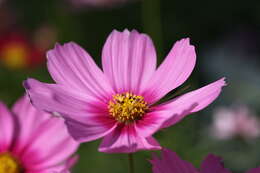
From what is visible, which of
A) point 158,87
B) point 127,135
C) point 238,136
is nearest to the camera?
point 127,135

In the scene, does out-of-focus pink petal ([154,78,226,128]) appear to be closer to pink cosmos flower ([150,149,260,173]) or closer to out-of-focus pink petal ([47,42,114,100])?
pink cosmos flower ([150,149,260,173])

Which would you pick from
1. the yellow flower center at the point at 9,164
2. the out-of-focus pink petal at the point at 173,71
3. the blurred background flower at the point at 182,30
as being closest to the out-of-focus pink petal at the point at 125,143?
the out-of-focus pink petal at the point at 173,71

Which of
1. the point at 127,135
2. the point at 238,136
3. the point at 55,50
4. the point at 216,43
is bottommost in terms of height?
the point at 238,136

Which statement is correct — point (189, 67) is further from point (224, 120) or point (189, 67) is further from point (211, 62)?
point (211, 62)

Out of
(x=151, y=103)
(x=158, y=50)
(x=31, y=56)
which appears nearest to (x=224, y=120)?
(x=158, y=50)

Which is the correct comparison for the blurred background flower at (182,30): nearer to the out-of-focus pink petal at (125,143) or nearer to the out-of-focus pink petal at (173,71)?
the out-of-focus pink petal at (173,71)

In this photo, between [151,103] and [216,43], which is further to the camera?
[216,43]

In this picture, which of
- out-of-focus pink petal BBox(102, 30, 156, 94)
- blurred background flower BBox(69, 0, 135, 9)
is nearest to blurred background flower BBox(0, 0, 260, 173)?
blurred background flower BBox(69, 0, 135, 9)
